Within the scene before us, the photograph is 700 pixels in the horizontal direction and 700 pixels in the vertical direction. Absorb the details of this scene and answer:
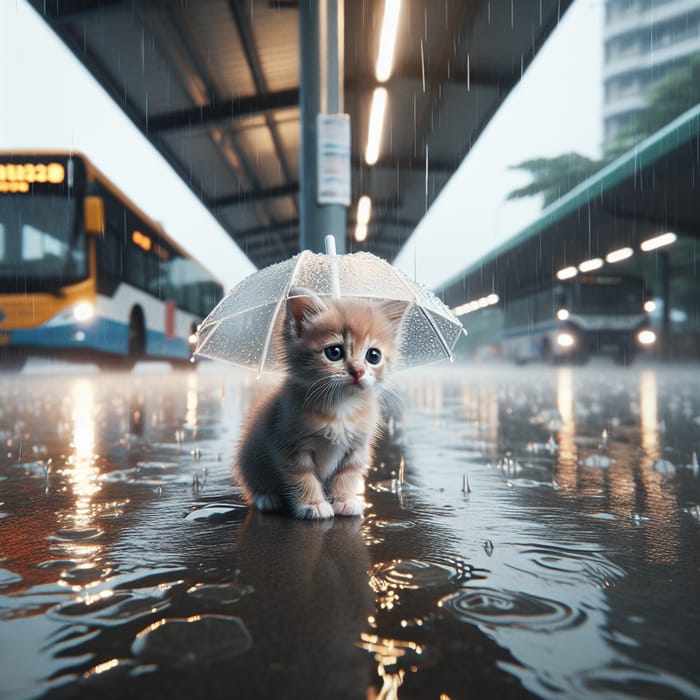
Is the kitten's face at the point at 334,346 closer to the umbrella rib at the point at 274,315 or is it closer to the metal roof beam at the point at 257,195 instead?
the umbrella rib at the point at 274,315

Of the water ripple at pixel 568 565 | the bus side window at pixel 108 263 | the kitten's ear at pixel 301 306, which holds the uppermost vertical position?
the bus side window at pixel 108 263

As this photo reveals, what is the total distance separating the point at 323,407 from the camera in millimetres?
1984

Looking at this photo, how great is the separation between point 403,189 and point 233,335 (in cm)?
1290

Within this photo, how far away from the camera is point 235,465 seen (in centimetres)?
235

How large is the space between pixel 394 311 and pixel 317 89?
13.5ft

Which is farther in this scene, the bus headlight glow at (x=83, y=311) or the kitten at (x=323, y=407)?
the bus headlight glow at (x=83, y=311)

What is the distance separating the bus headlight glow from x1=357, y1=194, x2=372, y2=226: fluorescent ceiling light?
7013 millimetres

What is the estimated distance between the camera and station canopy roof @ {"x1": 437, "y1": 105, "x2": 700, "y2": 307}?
11.2 m

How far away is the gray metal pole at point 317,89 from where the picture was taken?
18.4 ft

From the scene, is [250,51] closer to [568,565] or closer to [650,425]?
[650,425]

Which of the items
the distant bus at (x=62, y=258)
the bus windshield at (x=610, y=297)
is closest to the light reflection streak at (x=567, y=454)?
the distant bus at (x=62, y=258)

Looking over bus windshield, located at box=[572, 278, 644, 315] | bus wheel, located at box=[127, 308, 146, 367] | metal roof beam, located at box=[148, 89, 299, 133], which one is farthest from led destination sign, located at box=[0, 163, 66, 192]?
bus windshield, located at box=[572, 278, 644, 315]

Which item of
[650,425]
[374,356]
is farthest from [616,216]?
[374,356]

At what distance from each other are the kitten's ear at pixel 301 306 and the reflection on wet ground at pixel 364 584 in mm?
655
